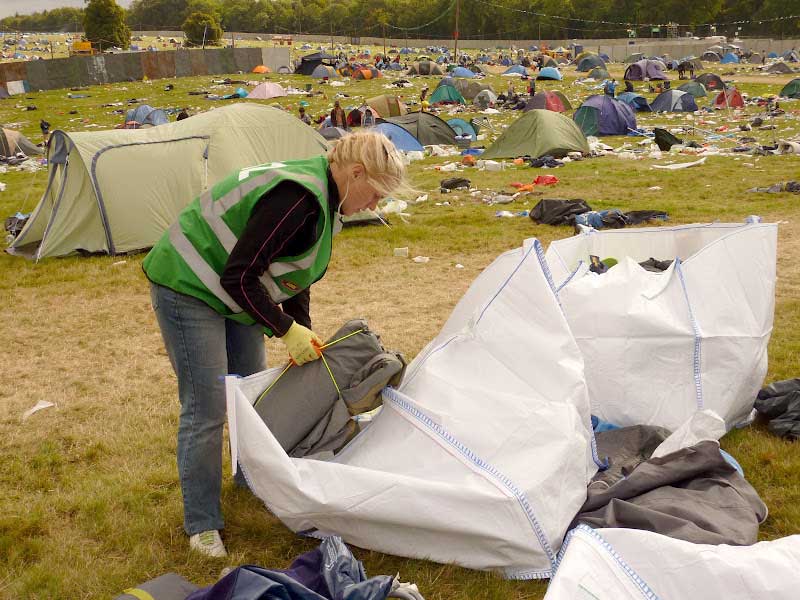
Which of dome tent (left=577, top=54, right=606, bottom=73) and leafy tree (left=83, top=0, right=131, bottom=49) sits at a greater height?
leafy tree (left=83, top=0, right=131, bottom=49)

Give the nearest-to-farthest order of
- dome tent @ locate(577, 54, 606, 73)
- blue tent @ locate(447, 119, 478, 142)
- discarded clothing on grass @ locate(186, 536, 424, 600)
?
discarded clothing on grass @ locate(186, 536, 424, 600)
blue tent @ locate(447, 119, 478, 142)
dome tent @ locate(577, 54, 606, 73)

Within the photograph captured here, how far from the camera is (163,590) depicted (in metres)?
2.34

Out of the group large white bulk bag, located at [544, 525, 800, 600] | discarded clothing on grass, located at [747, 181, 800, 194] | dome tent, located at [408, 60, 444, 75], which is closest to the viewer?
large white bulk bag, located at [544, 525, 800, 600]

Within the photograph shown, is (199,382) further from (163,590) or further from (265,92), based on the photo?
(265,92)

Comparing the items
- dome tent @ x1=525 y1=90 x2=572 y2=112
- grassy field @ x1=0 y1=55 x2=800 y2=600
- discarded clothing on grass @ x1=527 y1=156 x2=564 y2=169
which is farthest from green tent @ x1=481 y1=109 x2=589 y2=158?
dome tent @ x1=525 y1=90 x2=572 y2=112

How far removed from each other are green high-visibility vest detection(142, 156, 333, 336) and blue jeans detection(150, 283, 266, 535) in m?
0.07

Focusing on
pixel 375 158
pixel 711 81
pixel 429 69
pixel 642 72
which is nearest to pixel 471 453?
pixel 375 158

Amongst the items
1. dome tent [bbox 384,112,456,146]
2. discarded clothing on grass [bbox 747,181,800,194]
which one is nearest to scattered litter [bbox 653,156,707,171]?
discarded clothing on grass [bbox 747,181,800,194]

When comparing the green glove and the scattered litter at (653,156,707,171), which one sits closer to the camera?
the green glove

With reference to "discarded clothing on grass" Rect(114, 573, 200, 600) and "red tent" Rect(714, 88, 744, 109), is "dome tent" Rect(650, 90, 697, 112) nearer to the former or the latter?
"red tent" Rect(714, 88, 744, 109)

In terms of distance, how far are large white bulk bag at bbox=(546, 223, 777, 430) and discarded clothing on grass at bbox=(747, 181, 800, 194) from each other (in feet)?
24.7

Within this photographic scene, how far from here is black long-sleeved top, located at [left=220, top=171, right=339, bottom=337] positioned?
249 cm

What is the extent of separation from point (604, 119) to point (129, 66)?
2791 cm

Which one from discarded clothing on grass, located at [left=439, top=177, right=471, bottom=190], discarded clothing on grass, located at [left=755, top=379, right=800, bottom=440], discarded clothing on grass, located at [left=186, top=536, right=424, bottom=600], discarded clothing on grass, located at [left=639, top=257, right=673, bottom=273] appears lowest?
discarded clothing on grass, located at [left=439, top=177, right=471, bottom=190]
